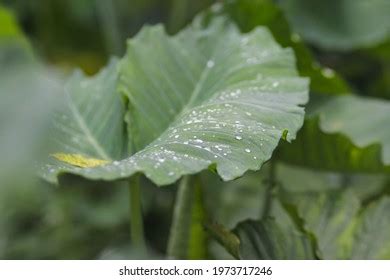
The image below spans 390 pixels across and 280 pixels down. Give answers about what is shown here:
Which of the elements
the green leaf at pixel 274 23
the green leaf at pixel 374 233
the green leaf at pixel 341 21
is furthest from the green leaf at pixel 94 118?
the green leaf at pixel 341 21

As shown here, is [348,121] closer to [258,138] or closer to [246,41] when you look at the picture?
[246,41]

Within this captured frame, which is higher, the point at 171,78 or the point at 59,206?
the point at 59,206

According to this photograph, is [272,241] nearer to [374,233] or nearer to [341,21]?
[374,233]

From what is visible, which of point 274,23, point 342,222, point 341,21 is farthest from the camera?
point 341,21

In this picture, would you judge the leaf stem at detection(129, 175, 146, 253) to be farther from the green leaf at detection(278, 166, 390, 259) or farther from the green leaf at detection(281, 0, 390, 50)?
the green leaf at detection(281, 0, 390, 50)

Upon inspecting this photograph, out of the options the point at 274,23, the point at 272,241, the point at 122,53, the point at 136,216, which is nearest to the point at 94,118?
the point at 136,216

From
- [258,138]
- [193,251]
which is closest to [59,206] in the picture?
[193,251]
